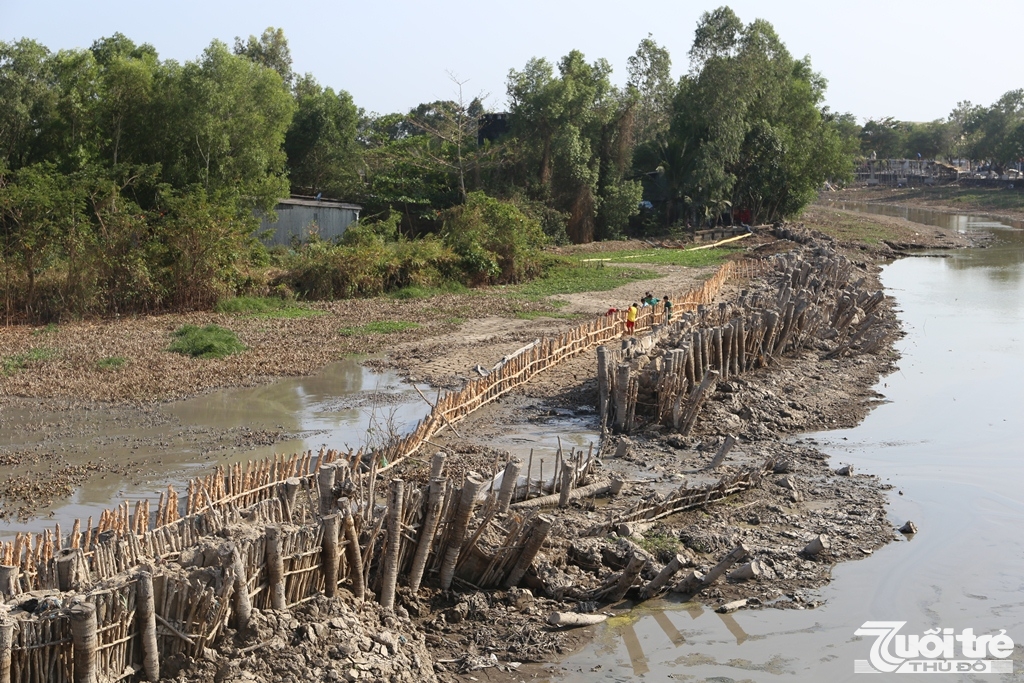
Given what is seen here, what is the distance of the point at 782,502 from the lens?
10.4 metres

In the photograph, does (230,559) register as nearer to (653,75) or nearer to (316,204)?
(316,204)

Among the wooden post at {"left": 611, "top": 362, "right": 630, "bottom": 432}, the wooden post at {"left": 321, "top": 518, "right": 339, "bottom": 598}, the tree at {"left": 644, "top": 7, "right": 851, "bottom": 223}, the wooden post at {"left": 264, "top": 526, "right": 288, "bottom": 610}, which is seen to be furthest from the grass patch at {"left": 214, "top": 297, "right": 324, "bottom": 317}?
the tree at {"left": 644, "top": 7, "right": 851, "bottom": 223}

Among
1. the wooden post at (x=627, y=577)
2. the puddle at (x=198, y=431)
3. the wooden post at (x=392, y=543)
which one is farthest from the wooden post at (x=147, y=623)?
the puddle at (x=198, y=431)

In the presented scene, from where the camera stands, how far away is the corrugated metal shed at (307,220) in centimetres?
2788

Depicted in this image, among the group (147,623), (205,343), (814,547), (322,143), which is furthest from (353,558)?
(322,143)

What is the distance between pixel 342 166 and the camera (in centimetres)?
3569

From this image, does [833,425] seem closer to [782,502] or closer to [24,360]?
[782,502]

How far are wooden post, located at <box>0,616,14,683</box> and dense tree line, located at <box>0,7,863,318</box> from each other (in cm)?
1495

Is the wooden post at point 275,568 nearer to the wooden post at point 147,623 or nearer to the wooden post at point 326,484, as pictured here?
the wooden post at point 147,623

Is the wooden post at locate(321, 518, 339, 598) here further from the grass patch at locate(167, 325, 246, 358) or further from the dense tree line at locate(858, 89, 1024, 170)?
the dense tree line at locate(858, 89, 1024, 170)

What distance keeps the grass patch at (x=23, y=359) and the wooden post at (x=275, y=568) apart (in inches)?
390

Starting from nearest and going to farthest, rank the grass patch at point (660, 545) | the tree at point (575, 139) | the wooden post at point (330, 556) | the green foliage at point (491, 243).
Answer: the wooden post at point (330, 556)
the grass patch at point (660, 545)
the green foliage at point (491, 243)
the tree at point (575, 139)

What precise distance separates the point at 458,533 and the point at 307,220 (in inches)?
877

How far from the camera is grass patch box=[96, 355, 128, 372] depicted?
586 inches
